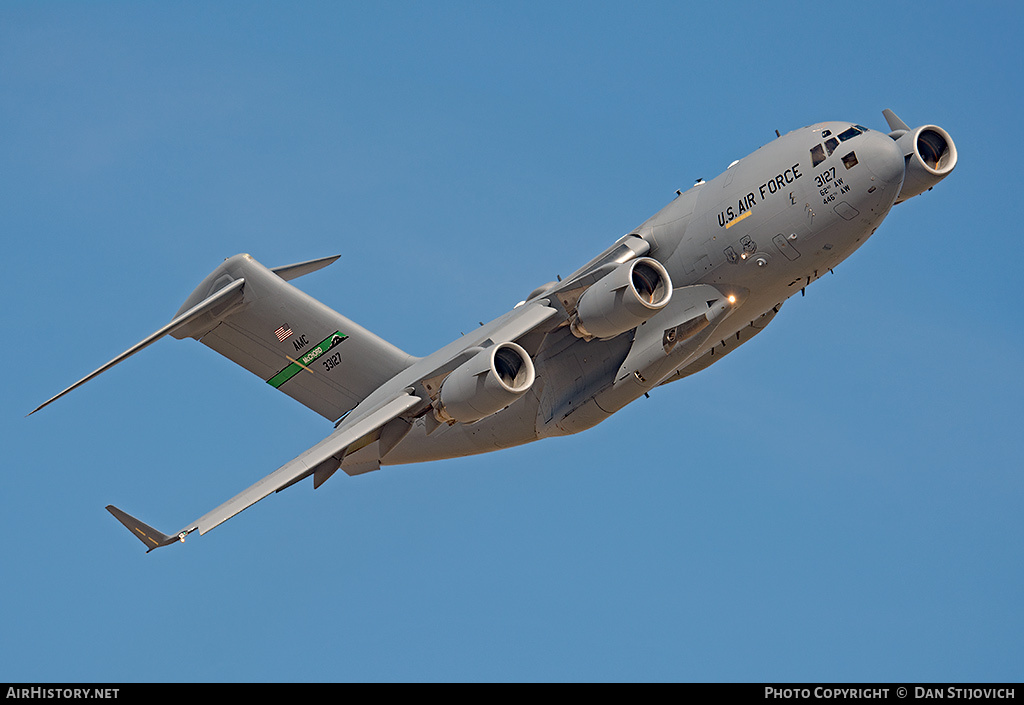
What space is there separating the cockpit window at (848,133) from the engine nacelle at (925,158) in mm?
940

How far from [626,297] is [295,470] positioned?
4833 millimetres

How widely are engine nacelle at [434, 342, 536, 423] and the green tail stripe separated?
3189 mm

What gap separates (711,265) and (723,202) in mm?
852

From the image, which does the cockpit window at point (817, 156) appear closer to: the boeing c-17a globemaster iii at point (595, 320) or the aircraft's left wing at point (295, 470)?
the boeing c-17a globemaster iii at point (595, 320)

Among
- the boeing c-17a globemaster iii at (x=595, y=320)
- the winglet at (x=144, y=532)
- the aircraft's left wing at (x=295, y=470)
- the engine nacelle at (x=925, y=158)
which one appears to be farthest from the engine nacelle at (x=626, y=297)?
the winglet at (x=144, y=532)

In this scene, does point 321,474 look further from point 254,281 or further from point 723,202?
point 723,202

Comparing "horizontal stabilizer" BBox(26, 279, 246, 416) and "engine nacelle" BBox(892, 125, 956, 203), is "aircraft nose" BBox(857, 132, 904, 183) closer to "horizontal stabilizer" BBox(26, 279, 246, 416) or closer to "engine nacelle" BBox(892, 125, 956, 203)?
"engine nacelle" BBox(892, 125, 956, 203)

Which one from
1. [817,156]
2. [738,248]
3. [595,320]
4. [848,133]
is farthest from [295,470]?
[848,133]

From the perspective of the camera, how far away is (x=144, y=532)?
61.7 feet

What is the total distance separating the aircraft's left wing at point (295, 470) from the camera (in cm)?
1881

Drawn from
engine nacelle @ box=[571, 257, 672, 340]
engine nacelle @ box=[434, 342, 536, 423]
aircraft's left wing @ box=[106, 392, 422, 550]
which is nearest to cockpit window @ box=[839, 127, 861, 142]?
engine nacelle @ box=[571, 257, 672, 340]

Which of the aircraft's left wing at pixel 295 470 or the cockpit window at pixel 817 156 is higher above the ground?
the cockpit window at pixel 817 156

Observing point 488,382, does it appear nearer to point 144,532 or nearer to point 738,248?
point 738,248
